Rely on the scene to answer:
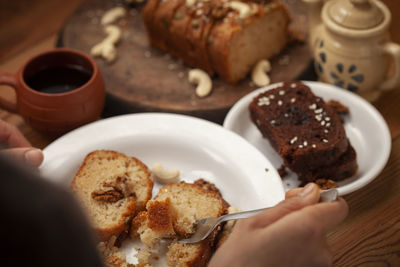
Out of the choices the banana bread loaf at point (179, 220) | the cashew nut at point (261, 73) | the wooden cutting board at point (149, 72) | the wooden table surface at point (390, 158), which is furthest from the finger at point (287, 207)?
the cashew nut at point (261, 73)

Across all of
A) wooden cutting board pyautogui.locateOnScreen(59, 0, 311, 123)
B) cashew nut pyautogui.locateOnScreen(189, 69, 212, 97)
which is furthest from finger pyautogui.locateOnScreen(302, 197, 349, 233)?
cashew nut pyautogui.locateOnScreen(189, 69, 212, 97)

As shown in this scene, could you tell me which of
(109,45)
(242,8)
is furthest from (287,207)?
(109,45)

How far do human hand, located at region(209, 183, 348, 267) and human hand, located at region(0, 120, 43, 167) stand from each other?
2.40ft

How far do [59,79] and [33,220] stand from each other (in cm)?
134

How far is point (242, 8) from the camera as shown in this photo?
2002 millimetres

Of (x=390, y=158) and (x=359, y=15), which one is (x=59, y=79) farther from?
(x=390, y=158)

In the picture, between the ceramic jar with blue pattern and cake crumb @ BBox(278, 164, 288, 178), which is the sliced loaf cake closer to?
cake crumb @ BBox(278, 164, 288, 178)

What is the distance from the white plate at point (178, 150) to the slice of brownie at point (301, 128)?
0.14 metres

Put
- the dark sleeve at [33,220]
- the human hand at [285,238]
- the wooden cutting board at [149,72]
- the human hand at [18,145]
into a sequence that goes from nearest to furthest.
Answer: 1. the dark sleeve at [33,220]
2. the human hand at [285,238]
3. the human hand at [18,145]
4. the wooden cutting board at [149,72]

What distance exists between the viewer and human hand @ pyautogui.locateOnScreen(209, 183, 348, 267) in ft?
3.11

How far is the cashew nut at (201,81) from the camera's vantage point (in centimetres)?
200

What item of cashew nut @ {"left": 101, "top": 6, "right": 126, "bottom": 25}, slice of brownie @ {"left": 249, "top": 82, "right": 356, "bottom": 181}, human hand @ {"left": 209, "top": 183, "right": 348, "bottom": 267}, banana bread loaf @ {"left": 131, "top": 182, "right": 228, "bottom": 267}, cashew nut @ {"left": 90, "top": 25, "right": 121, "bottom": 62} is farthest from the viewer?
cashew nut @ {"left": 101, "top": 6, "right": 126, "bottom": 25}

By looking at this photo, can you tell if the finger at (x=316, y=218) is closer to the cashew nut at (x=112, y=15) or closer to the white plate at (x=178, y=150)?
the white plate at (x=178, y=150)

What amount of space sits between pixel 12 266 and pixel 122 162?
1049mm
